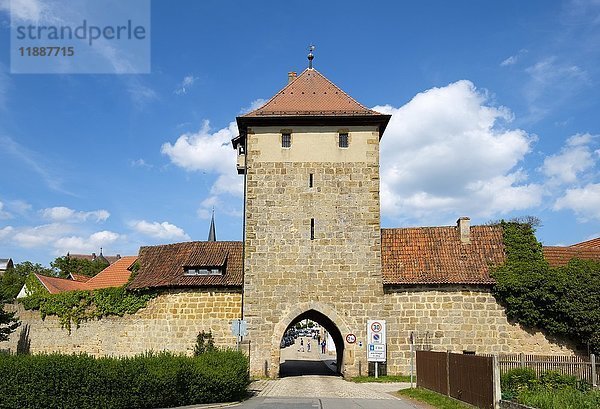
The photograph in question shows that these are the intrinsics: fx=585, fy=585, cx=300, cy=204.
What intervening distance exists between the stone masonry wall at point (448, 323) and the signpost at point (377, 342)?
1637mm

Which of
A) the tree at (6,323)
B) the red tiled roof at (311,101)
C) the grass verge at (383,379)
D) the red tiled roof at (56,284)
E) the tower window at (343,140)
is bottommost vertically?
the grass verge at (383,379)

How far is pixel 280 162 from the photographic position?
28172mm

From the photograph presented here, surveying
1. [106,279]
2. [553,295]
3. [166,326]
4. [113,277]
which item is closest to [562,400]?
[553,295]

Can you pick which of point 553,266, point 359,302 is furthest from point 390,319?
point 553,266

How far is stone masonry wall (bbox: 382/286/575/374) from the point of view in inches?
1028

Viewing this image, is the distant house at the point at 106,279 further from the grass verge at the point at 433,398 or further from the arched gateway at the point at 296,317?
the grass verge at the point at 433,398

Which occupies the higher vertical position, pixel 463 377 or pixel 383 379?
pixel 463 377

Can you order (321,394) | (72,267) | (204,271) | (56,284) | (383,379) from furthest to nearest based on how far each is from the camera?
(72,267) < (56,284) < (204,271) < (383,379) < (321,394)

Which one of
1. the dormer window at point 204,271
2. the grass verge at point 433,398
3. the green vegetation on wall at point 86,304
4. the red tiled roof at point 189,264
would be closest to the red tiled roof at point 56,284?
the green vegetation on wall at point 86,304

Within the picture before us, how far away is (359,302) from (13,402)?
16.1m

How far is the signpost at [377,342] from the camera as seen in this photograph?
25.0 meters

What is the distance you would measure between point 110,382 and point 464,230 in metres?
19.1

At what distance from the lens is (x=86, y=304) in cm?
3131

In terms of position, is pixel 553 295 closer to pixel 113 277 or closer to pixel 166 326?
pixel 166 326
